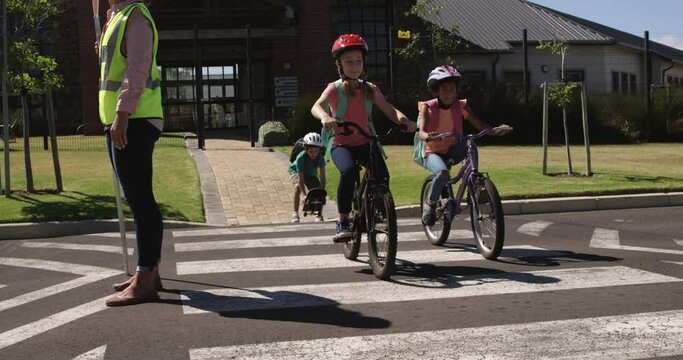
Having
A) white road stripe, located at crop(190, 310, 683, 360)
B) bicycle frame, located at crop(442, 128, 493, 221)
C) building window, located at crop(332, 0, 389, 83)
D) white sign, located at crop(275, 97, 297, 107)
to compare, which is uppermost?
building window, located at crop(332, 0, 389, 83)

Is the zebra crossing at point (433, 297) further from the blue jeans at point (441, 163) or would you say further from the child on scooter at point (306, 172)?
the child on scooter at point (306, 172)

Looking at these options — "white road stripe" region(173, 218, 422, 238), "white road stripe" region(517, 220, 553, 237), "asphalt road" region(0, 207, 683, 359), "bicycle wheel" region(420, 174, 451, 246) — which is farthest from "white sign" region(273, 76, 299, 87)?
"bicycle wheel" region(420, 174, 451, 246)

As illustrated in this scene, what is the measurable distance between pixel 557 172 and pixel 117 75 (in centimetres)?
1035

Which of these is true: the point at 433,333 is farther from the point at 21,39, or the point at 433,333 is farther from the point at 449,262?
the point at 21,39

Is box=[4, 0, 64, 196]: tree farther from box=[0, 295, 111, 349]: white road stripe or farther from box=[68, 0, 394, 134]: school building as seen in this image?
box=[68, 0, 394, 134]: school building

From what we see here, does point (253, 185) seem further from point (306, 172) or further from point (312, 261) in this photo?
point (312, 261)

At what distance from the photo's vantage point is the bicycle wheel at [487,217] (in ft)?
21.6

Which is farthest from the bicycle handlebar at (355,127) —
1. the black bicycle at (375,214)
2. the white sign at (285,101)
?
the white sign at (285,101)

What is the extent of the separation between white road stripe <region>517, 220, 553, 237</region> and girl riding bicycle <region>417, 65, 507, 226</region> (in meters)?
1.63

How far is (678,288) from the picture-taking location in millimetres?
5395

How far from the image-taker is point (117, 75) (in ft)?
17.3

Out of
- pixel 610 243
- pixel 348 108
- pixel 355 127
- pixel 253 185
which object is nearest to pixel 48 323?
pixel 355 127

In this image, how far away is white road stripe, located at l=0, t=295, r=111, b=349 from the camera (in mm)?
4520

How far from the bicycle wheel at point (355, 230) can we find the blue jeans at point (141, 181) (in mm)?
1665
